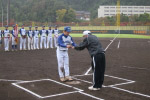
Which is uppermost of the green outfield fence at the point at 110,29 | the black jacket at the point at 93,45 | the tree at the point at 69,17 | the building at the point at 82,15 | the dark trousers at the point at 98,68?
the building at the point at 82,15

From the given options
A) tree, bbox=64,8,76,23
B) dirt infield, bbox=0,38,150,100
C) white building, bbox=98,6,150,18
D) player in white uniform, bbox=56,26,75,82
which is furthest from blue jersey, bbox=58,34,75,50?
→ white building, bbox=98,6,150,18

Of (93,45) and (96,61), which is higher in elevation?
(93,45)

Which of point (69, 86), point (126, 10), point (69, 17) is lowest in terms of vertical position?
point (69, 86)

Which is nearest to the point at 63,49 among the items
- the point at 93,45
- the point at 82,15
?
the point at 93,45

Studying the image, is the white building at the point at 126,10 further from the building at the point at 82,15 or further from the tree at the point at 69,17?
the tree at the point at 69,17

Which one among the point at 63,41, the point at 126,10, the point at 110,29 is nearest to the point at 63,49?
the point at 63,41

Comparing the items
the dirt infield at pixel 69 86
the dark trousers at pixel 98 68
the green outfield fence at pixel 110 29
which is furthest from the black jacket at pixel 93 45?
the green outfield fence at pixel 110 29

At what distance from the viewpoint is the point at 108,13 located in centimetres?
12800

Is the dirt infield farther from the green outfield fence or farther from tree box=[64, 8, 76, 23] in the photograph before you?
tree box=[64, 8, 76, 23]

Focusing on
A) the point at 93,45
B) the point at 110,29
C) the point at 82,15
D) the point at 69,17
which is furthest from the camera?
the point at 82,15

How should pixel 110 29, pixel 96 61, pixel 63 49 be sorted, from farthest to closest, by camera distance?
pixel 110 29 < pixel 63 49 < pixel 96 61

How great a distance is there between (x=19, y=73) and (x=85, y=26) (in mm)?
61207

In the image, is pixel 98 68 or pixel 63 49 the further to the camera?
pixel 63 49

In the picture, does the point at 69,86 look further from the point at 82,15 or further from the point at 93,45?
the point at 82,15
